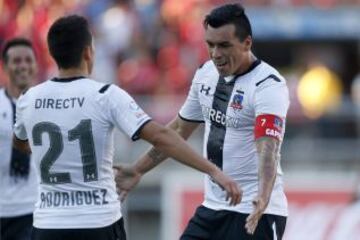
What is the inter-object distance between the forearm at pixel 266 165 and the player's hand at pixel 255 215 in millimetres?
41

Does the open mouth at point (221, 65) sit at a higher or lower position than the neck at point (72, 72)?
higher

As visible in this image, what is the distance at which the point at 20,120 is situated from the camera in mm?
7953

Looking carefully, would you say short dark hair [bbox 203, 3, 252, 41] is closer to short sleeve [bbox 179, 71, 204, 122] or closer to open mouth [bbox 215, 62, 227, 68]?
open mouth [bbox 215, 62, 227, 68]

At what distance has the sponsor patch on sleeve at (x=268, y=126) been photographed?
7.89 metres

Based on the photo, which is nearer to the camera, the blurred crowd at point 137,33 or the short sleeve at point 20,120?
the short sleeve at point 20,120

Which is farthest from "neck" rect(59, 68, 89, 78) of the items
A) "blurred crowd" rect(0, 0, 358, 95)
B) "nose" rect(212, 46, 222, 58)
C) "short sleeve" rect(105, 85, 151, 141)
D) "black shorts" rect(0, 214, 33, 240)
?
"blurred crowd" rect(0, 0, 358, 95)

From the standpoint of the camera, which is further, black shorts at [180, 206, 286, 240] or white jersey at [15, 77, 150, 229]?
black shorts at [180, 206, 286, 240]

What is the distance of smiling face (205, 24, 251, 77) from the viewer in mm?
8047

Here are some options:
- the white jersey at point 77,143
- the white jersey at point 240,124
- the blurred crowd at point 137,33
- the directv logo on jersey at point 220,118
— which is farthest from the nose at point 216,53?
the blurred crowd at point 137,33

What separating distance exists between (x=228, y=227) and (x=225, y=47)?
1.18m

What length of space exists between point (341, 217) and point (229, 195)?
27.6 feet

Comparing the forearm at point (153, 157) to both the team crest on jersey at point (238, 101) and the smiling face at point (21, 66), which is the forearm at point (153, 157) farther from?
the smiling face at point (21, 66)

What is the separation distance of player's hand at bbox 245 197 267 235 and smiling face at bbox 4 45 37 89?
2988 millimetres

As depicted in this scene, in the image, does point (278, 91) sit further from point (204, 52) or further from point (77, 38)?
point (204, 52)
